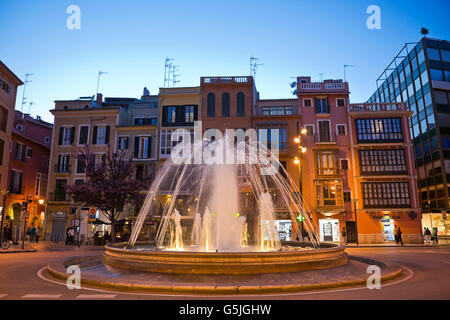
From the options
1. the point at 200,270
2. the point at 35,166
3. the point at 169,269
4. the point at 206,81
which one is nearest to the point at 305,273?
the point at 200,270

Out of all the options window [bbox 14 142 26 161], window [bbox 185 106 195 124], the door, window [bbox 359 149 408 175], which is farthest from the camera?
window [bbox 185 106 195 124]

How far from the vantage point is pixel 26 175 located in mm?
38969

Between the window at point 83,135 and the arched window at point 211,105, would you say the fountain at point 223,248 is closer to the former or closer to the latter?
the arched window at point 211,105

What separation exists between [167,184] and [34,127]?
2439 cm

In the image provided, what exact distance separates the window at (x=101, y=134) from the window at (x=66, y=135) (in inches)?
120

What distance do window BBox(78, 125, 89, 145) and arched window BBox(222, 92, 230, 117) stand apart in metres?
18.4

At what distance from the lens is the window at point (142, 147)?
39.6m

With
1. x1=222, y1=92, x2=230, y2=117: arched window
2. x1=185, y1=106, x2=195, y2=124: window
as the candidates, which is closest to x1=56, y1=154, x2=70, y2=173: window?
x1=185, y1=106, x2=195, y2=124: window

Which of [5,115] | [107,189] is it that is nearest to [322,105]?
[107,189]

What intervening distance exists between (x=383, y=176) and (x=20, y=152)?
144ft

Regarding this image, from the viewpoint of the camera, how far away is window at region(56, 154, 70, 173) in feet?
130

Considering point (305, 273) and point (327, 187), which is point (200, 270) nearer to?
point (305, 273)

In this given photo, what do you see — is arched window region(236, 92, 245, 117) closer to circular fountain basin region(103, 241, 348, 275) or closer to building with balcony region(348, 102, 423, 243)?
building with balcony region(348, 102, 423, 243)

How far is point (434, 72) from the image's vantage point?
44.0 metres
